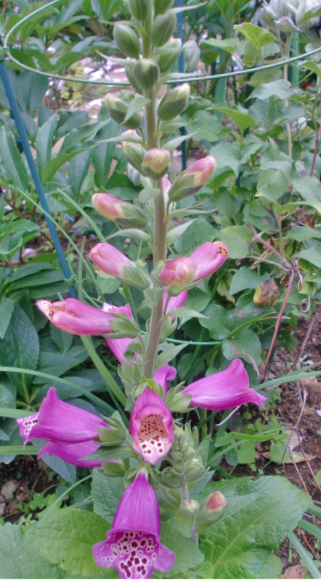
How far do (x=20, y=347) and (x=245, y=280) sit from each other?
0.70 m

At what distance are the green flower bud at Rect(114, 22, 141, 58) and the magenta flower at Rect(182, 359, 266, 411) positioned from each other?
53 cm

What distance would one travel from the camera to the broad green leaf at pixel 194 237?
1.25 meters

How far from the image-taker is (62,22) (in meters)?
1.65

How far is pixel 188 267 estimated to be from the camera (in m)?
0.59

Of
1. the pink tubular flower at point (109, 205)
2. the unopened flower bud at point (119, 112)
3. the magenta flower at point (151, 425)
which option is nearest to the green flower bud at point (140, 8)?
the unopened flower bud at point (119, 112)

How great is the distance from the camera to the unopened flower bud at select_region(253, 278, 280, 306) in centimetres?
118

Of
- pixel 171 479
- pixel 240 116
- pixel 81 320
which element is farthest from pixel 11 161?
pixel 171 479

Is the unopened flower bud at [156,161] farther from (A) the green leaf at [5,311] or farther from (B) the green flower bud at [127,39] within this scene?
(A) the green leaf at [5,311]

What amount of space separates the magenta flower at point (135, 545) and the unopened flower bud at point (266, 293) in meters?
0.66

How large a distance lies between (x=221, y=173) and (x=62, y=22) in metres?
0.98

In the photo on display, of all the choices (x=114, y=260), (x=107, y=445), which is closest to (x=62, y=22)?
(x=114, y=260)

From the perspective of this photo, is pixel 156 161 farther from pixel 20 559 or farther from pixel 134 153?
pixel 20 559

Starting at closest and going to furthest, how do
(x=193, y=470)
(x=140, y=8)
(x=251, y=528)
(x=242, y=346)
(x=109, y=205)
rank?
1. (x=140, y=8)
2. (x=109, y=205)
3. (x=193, y=470)
4. (x=251, y=528)
5. (x=242, y=346)

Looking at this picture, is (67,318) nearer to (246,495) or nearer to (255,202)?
(246,495)
